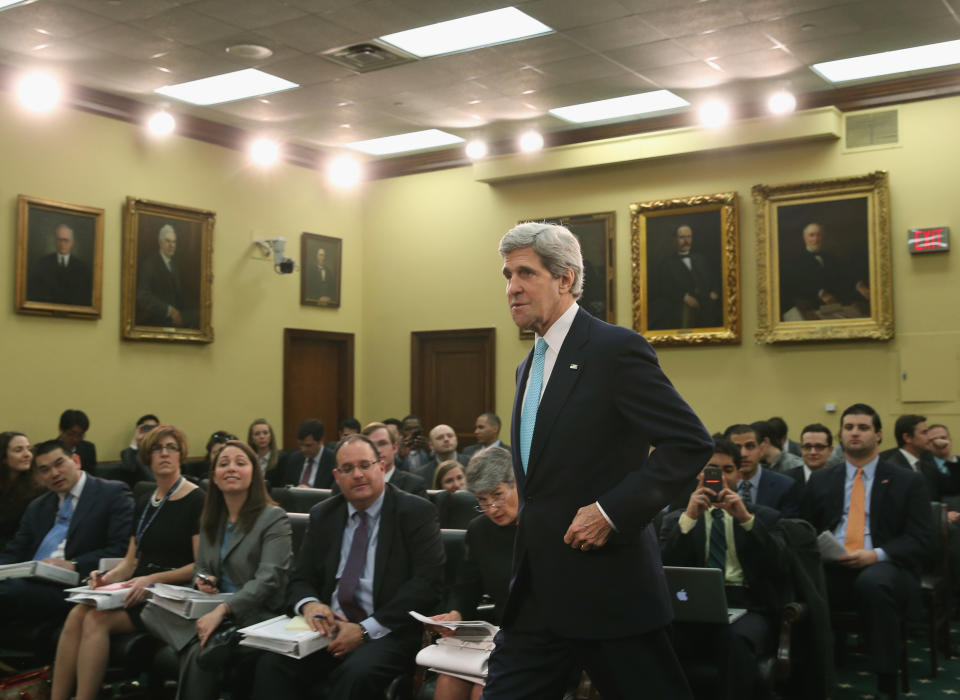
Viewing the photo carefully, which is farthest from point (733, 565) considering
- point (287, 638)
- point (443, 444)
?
point (443, 444)

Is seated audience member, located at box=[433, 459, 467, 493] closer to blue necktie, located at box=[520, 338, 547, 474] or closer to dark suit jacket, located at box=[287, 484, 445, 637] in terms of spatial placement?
dark suit jacket, located at box=[287, 484, 445, 637]

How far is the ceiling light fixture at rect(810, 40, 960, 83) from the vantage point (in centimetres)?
873

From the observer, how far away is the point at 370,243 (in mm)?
12953

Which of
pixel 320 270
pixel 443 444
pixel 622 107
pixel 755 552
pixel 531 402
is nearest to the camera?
pixel 531 402

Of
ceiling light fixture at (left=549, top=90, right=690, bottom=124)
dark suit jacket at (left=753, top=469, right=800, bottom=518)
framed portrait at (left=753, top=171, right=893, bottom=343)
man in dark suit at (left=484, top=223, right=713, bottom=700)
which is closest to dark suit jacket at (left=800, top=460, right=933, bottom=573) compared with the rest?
dark suit jacket at (left=753, top=469, right=800, bottom=518)

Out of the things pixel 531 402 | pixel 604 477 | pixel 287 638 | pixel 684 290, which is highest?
pixel 684 290

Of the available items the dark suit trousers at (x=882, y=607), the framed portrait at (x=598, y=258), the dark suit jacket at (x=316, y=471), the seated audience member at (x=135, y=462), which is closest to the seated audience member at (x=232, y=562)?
the dark suit trousers at (x=882, y=607)

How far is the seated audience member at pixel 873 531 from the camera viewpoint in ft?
16.2

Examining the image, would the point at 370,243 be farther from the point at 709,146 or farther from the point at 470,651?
the point at 470,651

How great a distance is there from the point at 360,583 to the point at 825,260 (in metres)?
7.19

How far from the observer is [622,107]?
10.4 metres

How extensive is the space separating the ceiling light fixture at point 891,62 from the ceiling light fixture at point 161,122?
21.3 feet

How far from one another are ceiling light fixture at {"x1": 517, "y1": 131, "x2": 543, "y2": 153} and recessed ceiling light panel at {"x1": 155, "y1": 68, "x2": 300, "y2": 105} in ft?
9.35

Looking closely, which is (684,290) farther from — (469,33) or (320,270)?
(320,270)
